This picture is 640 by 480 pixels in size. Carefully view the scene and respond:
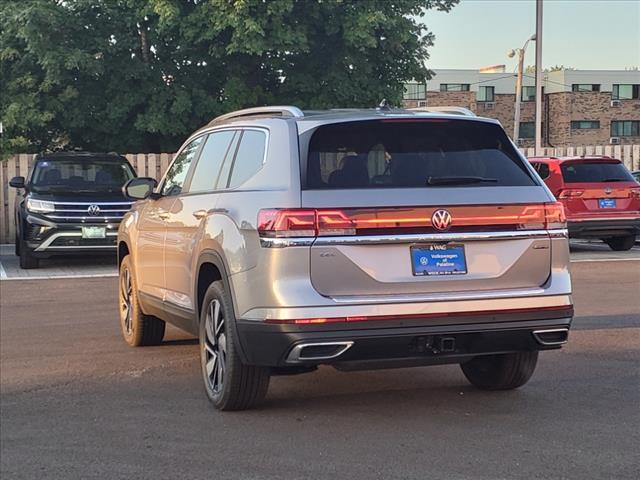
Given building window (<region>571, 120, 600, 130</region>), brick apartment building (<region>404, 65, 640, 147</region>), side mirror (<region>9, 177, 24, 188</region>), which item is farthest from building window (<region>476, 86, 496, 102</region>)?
side mirror (<region>9, 177, 24, 188</region>)

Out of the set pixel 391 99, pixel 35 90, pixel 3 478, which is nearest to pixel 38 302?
pixel 3 478

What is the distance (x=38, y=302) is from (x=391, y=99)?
12088 mm

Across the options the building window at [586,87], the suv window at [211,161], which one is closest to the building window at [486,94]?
the building window at [586,87]

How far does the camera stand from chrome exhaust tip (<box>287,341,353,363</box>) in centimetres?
485

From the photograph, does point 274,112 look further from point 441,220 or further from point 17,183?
point 17,183

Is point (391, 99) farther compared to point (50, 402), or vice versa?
point (391, 99)

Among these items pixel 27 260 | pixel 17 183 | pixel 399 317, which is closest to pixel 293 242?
pixel 399 317

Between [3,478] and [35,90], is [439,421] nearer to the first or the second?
[3,478]

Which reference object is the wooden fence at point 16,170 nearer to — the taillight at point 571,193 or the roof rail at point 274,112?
the taillight at point 571,193

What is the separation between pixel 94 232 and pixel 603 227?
841 centimetres

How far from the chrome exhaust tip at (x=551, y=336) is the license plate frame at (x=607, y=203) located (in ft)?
34.3

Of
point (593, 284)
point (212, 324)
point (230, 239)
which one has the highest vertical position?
point (230, 239)

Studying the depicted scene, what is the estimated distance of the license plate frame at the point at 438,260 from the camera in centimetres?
496

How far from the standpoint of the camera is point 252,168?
18.1 feet
